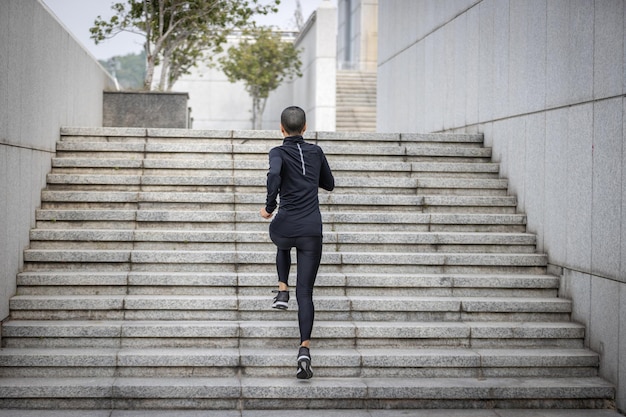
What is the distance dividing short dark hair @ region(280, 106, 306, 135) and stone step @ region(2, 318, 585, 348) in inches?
71.5

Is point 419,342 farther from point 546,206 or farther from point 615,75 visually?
point 615,75

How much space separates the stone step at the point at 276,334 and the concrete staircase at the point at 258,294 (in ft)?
0.04

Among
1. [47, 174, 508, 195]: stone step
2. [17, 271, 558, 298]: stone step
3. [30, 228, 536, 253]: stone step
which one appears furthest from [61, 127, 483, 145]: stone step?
[17, 271, 558, 298]: stone step

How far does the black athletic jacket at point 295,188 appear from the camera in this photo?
21.7 ft

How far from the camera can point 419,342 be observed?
24.4 ft

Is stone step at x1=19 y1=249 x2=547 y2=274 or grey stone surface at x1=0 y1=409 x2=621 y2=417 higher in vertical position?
stone step at x1=19 y1=249 x2=547 y2=274

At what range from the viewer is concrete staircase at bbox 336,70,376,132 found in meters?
26.1

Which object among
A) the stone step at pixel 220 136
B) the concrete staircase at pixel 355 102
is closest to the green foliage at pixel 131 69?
the concrete staircase at pixel 355 102

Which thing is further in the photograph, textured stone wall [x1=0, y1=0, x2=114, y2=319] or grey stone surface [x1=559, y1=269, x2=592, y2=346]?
grey stone surface [x1=559, y1=269, x2=592, y2=346]

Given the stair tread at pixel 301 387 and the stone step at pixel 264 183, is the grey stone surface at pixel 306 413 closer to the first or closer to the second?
the stair tread at pixel 301 387

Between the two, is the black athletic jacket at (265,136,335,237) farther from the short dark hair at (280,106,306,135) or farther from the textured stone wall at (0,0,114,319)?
the textured stone wall at (0,0,114,319)

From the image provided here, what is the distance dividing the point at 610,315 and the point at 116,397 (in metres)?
4.21

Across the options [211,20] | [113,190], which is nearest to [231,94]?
[211,20]

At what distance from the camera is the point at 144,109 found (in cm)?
1410
